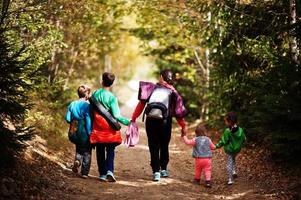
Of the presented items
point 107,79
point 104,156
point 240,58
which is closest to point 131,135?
point 104,156

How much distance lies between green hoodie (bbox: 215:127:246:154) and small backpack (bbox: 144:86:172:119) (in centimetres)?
128

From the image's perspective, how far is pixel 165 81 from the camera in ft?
32.8

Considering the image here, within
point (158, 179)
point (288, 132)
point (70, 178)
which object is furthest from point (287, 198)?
point (70, 178)

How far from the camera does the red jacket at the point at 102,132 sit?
950cm

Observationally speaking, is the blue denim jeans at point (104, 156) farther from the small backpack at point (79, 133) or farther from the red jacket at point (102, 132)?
the small backpack at point (79, 133)

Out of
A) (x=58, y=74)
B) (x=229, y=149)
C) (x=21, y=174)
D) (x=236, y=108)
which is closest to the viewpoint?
(x=21, y=174)

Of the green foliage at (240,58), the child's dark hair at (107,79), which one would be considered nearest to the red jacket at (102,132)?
the child's dark hair at (107,79)

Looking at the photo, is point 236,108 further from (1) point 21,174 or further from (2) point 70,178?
(1) point 21,174

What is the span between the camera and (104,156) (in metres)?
9.80

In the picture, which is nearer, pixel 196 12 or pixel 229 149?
pixel 229 149

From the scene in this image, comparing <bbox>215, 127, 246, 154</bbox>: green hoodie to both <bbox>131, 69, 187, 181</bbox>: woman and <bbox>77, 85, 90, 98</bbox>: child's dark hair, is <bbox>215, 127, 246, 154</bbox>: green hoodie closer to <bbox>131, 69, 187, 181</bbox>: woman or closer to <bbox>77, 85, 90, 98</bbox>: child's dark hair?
<bbox>131, 69, 187, 181</bbox>: woman

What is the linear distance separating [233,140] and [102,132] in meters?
2.69

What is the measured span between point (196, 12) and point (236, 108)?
501 cm

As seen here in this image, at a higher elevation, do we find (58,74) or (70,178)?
(58,74)
